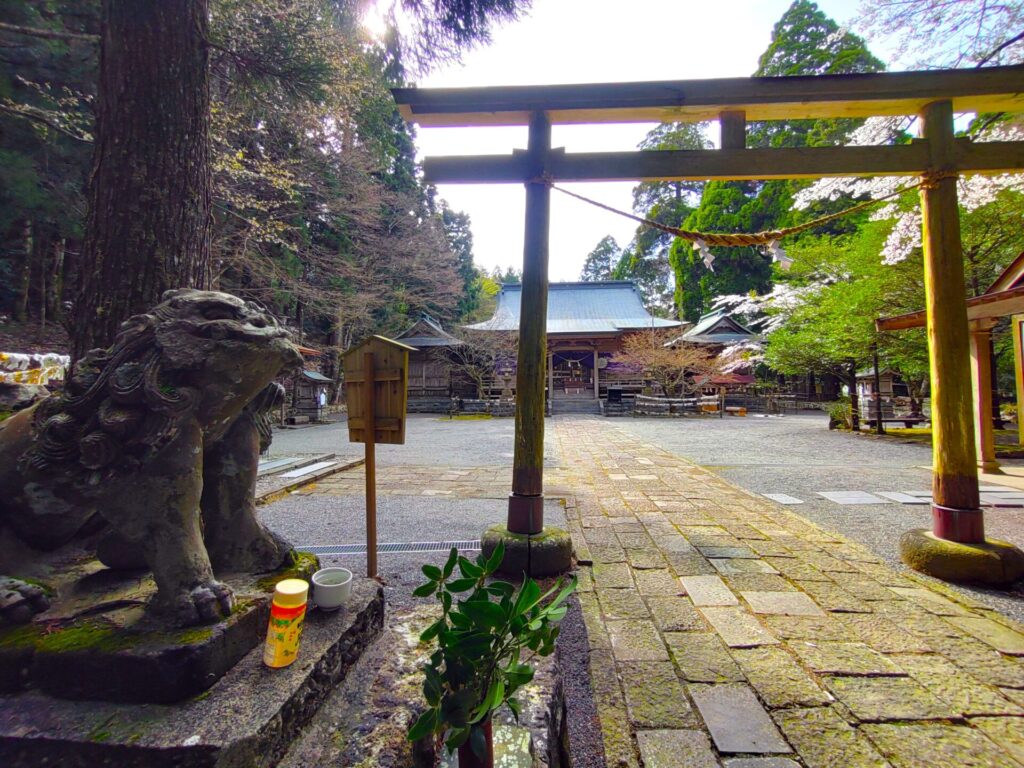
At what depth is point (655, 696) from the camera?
1609 millimetres

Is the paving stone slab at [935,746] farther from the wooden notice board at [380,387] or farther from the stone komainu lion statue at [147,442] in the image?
the wooden notice board at [380,387]

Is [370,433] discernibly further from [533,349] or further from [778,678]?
[778,678]

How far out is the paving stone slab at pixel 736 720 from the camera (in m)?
1.36

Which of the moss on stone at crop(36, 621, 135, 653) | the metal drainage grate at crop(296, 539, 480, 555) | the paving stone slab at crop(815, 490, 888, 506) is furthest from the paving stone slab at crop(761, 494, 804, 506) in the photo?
the moss on stone at crop(36, 621, 135, 653)

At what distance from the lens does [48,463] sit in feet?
3.71

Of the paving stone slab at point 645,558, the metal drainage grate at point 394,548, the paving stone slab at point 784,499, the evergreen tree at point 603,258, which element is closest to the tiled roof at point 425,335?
the paving stone slab at point 784,499

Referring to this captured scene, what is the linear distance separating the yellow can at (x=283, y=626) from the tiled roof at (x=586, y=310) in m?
17.9

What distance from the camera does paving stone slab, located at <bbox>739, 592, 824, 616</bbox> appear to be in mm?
2193

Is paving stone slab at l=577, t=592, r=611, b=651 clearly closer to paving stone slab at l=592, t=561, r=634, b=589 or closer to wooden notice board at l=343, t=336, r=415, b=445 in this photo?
paving stone slab at l=592, t=561, r=634, b=589

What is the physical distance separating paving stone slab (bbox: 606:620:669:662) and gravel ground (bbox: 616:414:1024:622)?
179 centimetres

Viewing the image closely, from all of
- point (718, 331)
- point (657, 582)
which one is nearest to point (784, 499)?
point (657, 582)

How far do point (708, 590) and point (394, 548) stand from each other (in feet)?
6.79

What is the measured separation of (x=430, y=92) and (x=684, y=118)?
1714 mm

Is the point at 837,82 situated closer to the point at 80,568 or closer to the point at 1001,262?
the point at 80,568
